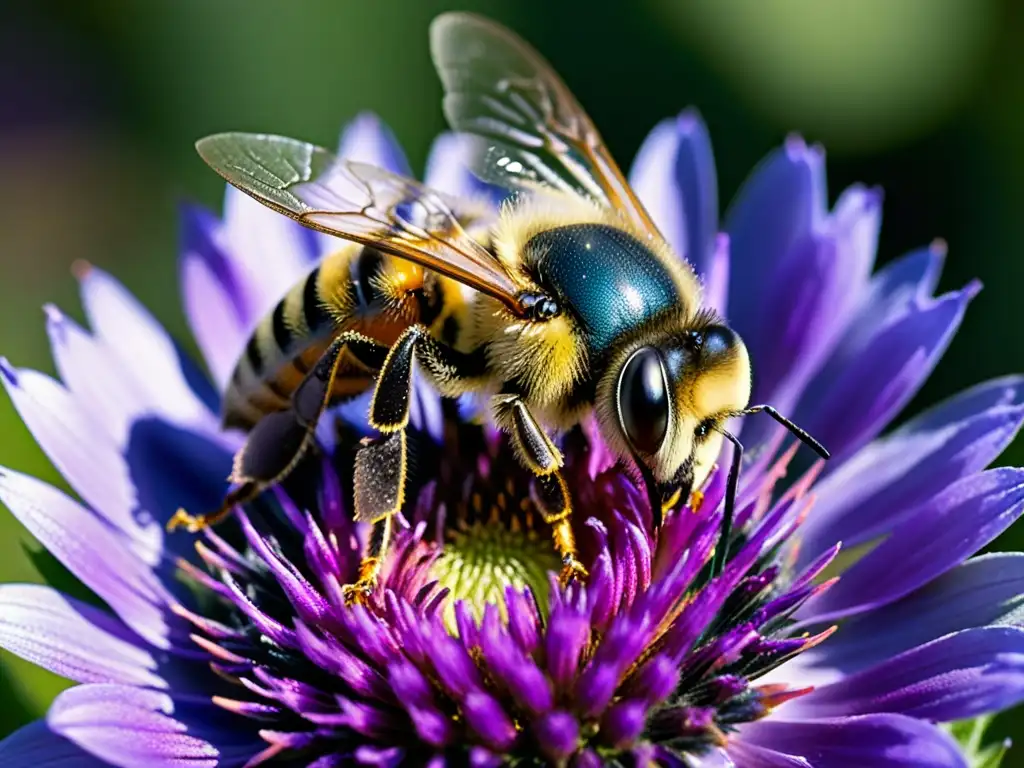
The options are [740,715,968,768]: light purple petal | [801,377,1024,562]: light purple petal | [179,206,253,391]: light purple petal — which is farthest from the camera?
[179,206,253,391]: light purple petal

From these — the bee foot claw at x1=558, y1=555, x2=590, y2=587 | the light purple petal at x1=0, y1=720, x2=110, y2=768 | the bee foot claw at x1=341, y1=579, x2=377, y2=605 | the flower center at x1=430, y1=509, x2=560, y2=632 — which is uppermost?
the bee foot claw at x1=558, y1=555, x2=590, y2=587

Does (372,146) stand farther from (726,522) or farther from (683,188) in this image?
(726,522)

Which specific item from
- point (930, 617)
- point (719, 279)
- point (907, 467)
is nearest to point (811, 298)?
point (719, 279)

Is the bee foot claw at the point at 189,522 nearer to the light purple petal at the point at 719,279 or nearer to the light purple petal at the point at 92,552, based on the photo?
the light purple petal at the point at 92,552

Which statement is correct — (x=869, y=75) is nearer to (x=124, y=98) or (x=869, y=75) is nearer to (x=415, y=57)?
(x=415, y=57)

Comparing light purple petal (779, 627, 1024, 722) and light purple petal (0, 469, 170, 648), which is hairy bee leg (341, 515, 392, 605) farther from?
light purple petal (779, 627, 1024, 722)

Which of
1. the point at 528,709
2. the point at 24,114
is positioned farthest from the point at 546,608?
the point at 24,114

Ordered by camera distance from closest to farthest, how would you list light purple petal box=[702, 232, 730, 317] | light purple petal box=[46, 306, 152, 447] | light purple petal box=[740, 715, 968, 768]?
light purple petal box=[740, 715, 968, 768] < light purple petal box=[46, 306, 152, 447] < light purple petal box=[702, 232, 730, 317]

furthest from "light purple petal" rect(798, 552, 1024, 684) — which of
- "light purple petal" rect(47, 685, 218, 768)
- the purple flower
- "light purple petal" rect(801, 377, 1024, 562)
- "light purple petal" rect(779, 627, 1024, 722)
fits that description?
"light purple petal" rect(47, 685, 218, 768)
